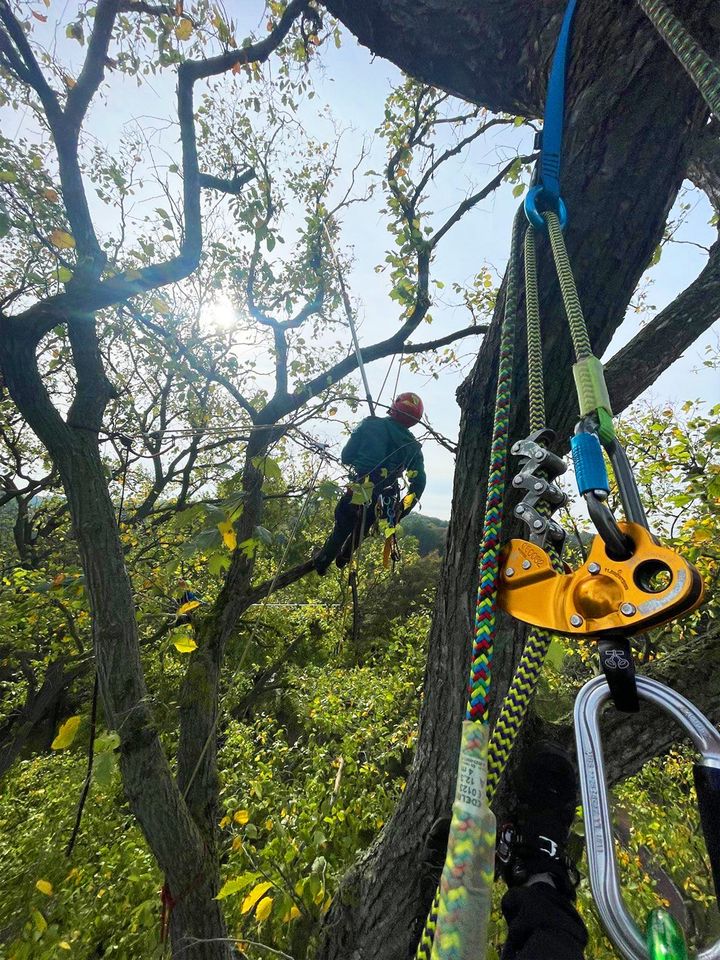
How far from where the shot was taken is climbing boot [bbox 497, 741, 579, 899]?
108 centimetres

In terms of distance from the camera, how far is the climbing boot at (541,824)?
1083mm

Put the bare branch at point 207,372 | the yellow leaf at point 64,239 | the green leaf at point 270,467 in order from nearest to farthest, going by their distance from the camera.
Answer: the green leaf at point 270,467 → the yellow leaf at point 64,239 → the bare branch at point 207,372

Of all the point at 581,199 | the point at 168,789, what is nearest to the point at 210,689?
the point at 168,789

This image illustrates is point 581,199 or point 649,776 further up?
point 581,199

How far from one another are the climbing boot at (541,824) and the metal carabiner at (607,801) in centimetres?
51

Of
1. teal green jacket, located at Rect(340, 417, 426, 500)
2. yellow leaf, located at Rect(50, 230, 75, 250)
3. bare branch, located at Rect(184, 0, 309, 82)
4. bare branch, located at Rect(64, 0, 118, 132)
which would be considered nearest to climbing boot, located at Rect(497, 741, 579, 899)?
teal green jacket, located at Rect(340, 417, 426, 500)

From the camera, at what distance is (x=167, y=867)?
2.32 m

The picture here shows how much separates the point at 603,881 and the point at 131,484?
300 inches

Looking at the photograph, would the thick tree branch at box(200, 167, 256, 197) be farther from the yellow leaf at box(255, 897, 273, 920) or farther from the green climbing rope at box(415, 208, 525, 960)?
the yellow leaf at box(255, 897, 273, 920)

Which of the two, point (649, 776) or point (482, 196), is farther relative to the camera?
point (649, 776)

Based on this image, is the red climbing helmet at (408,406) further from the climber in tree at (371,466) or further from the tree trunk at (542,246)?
the tree trunk at (542,246)

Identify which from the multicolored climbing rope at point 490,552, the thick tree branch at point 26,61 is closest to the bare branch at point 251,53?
the thick tree branch at point 26,61

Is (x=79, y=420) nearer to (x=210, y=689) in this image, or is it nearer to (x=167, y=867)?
(x=210, y=689)


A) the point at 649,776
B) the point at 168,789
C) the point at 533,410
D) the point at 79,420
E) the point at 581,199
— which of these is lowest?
the point at 649,776
